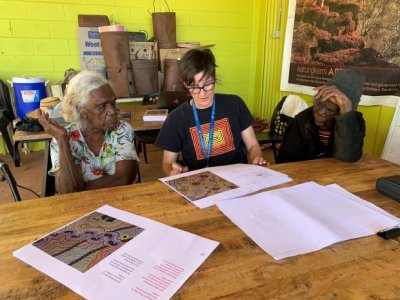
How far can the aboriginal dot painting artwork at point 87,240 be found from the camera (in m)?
0.73

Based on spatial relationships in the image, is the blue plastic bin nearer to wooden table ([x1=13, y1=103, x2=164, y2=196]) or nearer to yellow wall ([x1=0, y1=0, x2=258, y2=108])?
yellow wall ([x1=0, y1=0, x2=258, y2=108])

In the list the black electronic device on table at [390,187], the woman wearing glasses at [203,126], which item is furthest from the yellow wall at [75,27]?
the black electronic device on table at [390,187]

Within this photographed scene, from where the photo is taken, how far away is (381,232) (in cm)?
82

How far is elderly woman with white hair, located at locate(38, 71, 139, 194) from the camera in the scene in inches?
55.1

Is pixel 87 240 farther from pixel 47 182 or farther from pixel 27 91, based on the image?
pixel 27 91

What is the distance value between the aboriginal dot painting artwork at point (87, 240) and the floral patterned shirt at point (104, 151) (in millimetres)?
678

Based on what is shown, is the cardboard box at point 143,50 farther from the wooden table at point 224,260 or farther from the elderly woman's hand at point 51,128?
the wooden table at point 224,260

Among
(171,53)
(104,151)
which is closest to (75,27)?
(171,53)

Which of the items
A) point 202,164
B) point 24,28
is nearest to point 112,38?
point 24,28

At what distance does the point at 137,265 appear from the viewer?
2.29ft

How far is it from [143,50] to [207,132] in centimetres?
247

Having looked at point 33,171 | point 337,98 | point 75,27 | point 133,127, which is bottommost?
point 33,171

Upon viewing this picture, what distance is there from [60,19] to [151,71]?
1.19m

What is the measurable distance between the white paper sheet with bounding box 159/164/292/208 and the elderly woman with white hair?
17.7 inches
